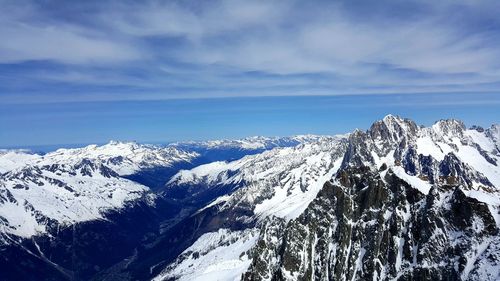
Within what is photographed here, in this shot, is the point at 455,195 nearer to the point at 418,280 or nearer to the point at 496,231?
the point at 496,231

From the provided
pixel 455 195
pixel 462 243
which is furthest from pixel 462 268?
pixel 455 195

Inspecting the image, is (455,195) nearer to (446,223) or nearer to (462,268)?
(446,223)

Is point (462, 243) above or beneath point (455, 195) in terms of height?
beneath

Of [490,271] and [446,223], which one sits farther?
[446,223]

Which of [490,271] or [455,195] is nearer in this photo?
[490,271]

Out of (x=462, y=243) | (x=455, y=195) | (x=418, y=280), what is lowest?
(x=418, y=280)

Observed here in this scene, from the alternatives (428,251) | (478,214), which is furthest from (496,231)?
(428,251)

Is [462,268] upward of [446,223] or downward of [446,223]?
downward
